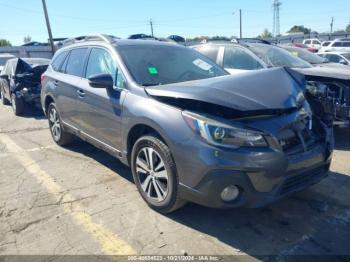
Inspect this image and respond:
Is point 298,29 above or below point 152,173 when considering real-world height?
below

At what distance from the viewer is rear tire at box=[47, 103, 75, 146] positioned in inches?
237

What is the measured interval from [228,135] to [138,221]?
1343 mm

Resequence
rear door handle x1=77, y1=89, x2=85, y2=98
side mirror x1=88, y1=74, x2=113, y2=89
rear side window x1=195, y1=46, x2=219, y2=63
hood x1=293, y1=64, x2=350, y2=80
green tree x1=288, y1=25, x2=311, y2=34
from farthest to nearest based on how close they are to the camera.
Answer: green tree x1=288, y1=25, x2=311, y2=34 → rear side window x1=195, y1=46, x2=219, y2=63 → hood x1=293, y1=64, x2=350, y2=80 → rear door handle x1=77, y1=89, x2=85, y2=98 → side mirror x1=88, y1=74, x2=113, y2=89

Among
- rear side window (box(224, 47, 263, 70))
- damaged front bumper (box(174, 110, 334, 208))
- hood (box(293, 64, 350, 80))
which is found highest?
rear side window (box(224, 47, 263, 70))

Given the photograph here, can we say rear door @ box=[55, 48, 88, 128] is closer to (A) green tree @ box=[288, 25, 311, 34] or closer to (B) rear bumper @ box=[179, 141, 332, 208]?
(B) rear bumper @ box=[179, 141, 332, 208]

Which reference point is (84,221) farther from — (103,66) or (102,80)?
(103,66)

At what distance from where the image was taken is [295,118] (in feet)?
11.0

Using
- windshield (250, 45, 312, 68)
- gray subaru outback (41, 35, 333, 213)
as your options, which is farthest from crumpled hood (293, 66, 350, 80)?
gray subaru outback (41, 35, 333, 213)

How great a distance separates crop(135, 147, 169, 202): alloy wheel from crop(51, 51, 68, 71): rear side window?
297cm

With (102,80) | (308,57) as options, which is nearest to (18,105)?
(102,80)

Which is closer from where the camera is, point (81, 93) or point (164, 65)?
point (164, 65)

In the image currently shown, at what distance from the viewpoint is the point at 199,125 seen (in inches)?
121

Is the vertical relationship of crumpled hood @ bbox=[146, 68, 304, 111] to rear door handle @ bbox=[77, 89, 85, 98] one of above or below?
above

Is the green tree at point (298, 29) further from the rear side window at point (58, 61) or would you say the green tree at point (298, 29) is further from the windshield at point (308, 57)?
the rear side window at point (58, 61)
